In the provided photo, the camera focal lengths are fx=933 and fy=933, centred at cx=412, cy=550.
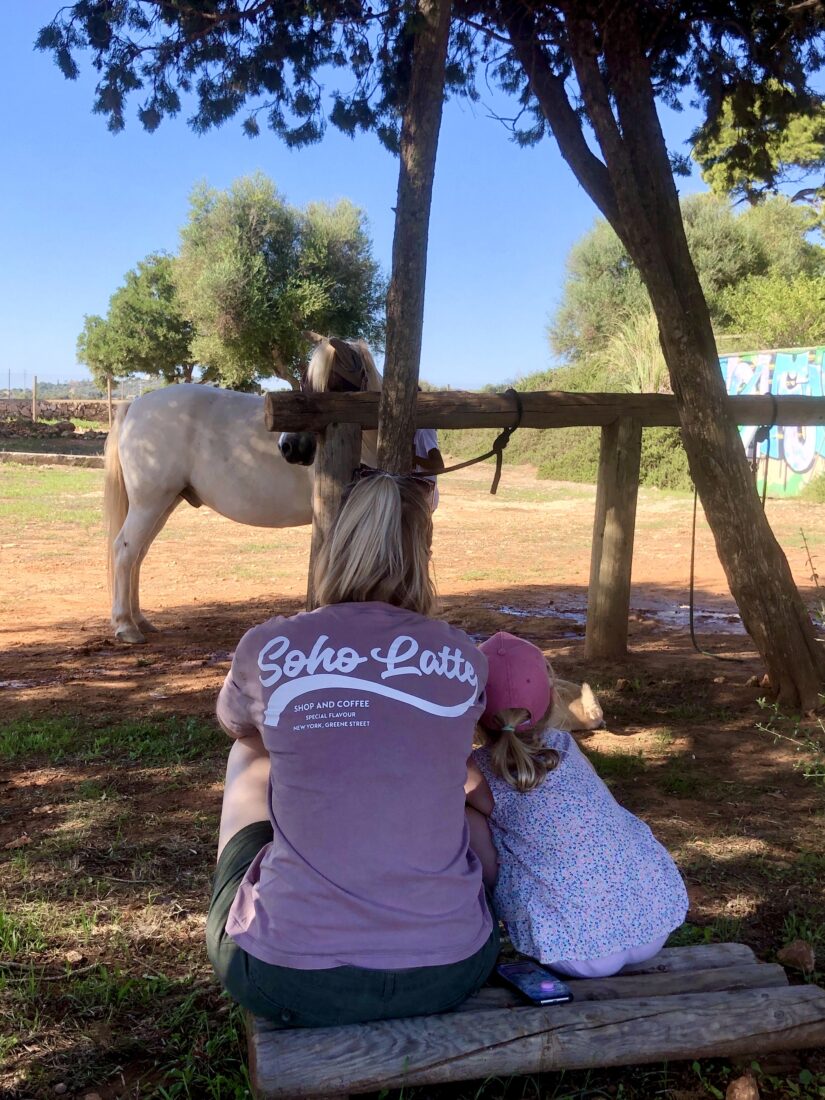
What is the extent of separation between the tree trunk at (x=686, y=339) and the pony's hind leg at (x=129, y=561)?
388cm

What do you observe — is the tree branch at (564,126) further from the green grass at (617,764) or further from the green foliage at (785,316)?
the green foliage at (785,316)

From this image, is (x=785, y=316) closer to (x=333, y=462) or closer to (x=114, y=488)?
(x=114, y=488)

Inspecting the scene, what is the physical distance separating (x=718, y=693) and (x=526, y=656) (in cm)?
358

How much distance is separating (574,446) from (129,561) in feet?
58.5

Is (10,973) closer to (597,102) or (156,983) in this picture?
(156,983)

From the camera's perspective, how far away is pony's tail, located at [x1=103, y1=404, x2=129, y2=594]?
22.8 feet

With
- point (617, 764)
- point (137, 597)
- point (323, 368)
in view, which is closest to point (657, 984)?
point (617, 764)

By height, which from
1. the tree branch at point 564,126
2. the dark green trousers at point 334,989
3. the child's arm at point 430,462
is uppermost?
the tree branch at point 564,126

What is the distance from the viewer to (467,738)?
1940 millimetres

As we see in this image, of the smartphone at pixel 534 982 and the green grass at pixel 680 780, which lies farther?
the green grass at pixel 680 780

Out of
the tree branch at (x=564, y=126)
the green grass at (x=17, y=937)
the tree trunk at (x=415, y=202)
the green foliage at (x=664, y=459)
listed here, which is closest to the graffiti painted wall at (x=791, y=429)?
the green foliage at (x=664, y=459)

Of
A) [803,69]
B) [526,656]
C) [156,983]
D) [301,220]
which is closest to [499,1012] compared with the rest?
[526,656]

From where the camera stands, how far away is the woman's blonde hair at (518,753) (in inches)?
85.0

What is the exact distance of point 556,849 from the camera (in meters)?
2.17
